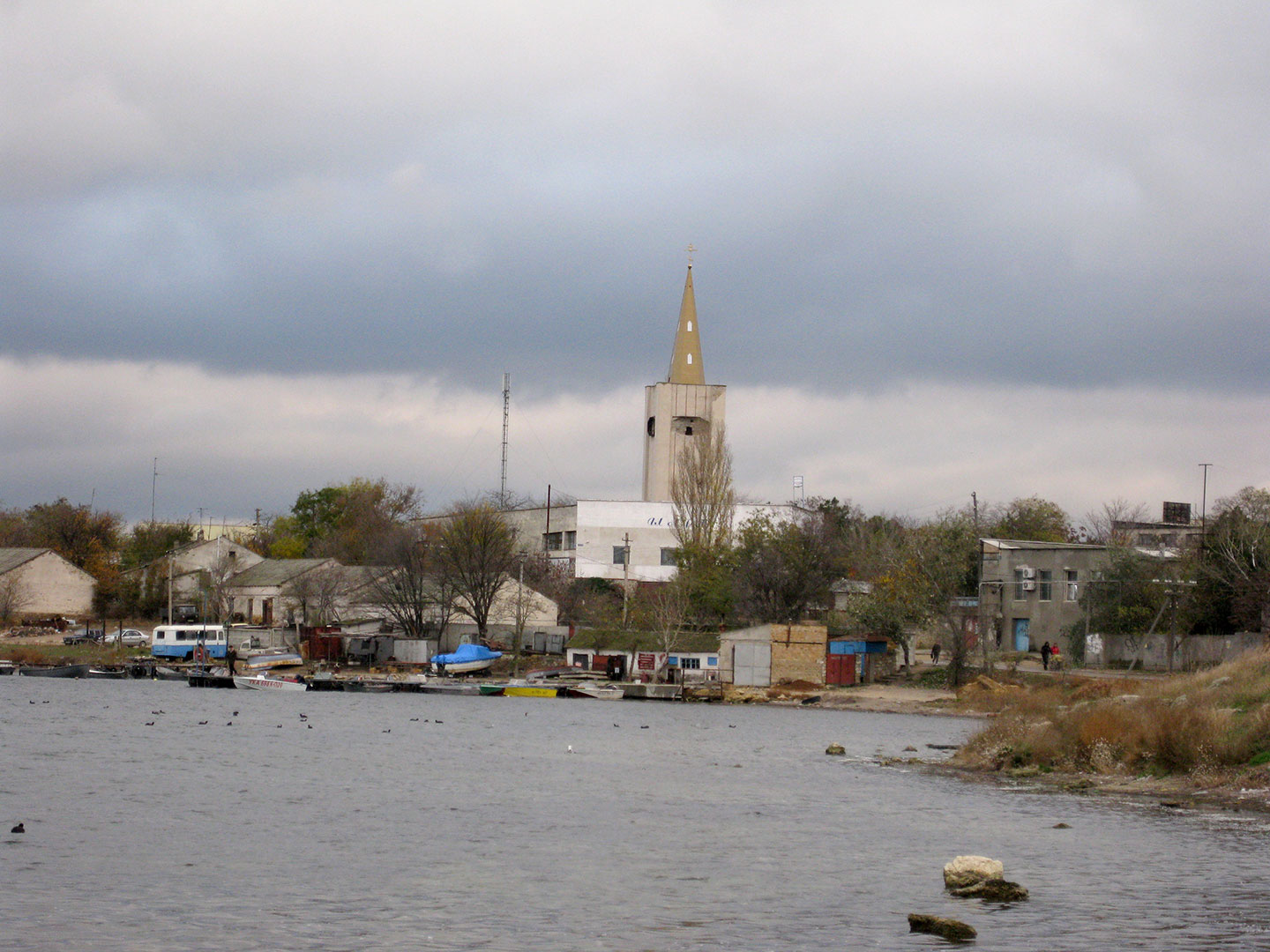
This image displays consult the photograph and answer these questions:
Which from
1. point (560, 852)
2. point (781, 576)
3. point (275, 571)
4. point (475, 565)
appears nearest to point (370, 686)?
point (475, 565)

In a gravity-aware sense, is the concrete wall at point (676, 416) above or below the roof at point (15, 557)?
above

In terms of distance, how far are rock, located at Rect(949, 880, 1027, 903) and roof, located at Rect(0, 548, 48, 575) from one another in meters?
102

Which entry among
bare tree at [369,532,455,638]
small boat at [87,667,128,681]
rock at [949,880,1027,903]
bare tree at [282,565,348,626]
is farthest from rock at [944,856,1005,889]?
bare tree at [282,565,348,626]

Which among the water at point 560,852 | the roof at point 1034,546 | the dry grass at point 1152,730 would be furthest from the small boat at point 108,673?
the dry grass at point 1152,730

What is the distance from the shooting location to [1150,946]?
60.1 ft

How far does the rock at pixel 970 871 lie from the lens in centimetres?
2188

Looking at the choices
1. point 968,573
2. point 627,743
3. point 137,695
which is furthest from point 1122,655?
point 137,695

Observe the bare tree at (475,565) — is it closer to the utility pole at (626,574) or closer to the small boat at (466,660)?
the small boat at (466,660)

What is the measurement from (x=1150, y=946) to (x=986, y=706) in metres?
49.5

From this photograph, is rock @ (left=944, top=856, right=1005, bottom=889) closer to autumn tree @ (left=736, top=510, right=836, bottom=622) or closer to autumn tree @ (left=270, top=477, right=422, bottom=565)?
autumn tree @ (left=736, top=510, right=836, bottom=622)

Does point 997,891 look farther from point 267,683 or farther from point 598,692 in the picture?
point 267,683

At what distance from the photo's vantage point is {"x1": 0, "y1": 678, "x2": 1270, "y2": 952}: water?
63.7 feet

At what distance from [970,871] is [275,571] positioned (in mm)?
100554

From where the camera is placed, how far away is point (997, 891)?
21688mm
